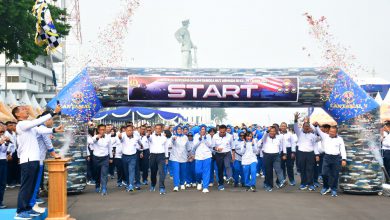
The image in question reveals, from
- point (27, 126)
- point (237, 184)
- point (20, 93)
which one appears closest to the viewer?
point (27, 126)

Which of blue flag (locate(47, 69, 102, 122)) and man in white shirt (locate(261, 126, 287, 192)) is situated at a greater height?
blue flag (locate(47, 69, 102, 122))

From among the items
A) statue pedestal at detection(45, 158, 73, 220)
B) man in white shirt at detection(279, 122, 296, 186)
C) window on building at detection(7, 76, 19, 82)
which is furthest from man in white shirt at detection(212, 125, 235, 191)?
window on building at detection(7, 76, 19, 82)

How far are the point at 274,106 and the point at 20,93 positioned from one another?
181 feet

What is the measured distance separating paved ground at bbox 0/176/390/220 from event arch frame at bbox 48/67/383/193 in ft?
3.52

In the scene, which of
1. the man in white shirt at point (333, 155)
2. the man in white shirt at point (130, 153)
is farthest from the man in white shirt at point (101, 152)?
the man in white shirt at point (333, 155)

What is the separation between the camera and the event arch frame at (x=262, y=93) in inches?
481

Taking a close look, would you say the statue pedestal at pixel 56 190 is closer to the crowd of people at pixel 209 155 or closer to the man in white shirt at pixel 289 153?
the crowd of people at pixel 209 155

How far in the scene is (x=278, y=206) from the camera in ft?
33.6

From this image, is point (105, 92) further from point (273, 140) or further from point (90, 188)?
point (273, 140)

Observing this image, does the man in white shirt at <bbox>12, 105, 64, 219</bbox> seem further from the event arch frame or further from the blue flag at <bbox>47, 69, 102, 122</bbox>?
the event arch frame

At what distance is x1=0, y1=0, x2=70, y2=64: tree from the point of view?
18234 millimetres

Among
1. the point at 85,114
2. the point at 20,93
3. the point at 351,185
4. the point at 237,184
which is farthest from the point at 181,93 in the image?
the point at 20,93

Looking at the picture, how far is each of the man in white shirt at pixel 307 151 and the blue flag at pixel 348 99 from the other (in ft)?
3.44

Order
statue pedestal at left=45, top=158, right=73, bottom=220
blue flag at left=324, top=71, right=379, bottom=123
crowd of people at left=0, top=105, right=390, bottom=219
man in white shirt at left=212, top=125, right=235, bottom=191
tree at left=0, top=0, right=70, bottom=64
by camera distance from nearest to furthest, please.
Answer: statue pedestal at left=45, top=158, right=73, bottom=220, blue flag at left=324, top=71, right=379, bottom=123, crowd of people at left=0, top=105, right=390, bottom=219, man in white shirt at left=212, top=125, right=235, bottom=191, tree at left=0, top=0, right=70, bottom=64
